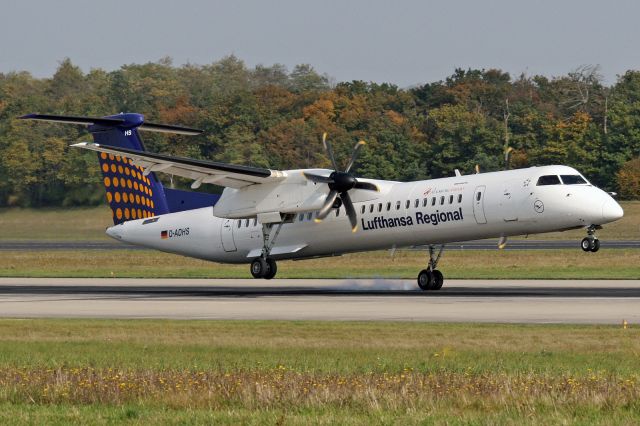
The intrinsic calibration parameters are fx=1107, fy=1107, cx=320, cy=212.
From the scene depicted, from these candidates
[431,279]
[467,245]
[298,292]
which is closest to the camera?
[431,279]

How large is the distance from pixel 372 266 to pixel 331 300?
19905 mm

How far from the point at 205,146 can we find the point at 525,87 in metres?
44.1

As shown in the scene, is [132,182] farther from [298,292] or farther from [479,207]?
[479,207]

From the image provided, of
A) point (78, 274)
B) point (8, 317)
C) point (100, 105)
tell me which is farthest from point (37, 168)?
point (8, 317)

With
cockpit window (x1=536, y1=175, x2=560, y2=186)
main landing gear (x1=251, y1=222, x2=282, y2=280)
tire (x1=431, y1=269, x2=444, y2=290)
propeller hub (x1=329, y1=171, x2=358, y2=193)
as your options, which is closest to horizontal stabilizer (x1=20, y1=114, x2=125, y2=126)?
main landing gear (x1=251, y1=222, x2=282, y2=280)

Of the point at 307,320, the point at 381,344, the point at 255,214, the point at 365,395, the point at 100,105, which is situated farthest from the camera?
the point at 100,105

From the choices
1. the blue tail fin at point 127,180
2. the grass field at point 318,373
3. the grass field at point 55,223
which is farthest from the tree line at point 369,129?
the grass field at point 318,373

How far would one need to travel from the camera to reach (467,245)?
72.9 metres

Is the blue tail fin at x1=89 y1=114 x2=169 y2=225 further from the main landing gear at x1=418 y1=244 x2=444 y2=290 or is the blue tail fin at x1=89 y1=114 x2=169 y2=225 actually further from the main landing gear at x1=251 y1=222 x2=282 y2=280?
the main landing gear at x1=418 y1=244 x2=444 y2=290

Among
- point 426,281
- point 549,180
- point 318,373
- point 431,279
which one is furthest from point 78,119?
point 318,373

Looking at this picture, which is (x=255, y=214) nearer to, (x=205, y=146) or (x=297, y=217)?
(x=297, y=217)

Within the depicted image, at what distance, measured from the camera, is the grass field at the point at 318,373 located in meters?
14.9

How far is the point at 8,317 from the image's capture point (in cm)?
2975

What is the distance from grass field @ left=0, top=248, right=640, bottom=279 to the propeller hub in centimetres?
999
